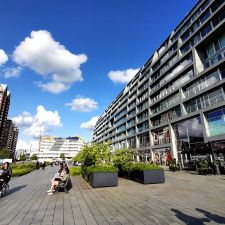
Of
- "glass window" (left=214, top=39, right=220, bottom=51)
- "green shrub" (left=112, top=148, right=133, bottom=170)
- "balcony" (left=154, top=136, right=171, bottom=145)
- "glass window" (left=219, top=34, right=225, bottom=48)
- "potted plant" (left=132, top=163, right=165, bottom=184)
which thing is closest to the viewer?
"potted plant" (left=132, top=163, right=165, bottom=184)

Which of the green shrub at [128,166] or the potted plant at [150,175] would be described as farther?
the green shrub at [128,166]

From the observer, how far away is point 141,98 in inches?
2034

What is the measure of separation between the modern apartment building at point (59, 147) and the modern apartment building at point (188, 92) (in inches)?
5332

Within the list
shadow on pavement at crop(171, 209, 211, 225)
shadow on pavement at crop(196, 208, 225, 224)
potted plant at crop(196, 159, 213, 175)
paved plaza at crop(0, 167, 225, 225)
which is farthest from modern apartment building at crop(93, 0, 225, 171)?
shadow on pavement at crop(171, 209, 211, 225)

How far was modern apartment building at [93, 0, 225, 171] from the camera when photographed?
24844mm

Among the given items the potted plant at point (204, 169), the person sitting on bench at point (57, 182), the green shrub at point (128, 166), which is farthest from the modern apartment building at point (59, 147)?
the person sitting on bench at point (57, 182)

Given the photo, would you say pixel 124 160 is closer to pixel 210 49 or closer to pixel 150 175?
pixel 150 175

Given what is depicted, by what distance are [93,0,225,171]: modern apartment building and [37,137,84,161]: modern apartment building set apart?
13544cm

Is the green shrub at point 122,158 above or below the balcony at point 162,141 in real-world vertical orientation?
below

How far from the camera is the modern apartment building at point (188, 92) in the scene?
24.8 meters

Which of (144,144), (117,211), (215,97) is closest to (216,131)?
(215,97)

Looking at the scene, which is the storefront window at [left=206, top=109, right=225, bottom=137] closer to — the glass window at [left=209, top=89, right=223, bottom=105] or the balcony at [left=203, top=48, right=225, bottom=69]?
the glass window at [left=209, top=89, right=223, bottom=105]

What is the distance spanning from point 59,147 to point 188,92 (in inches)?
6281

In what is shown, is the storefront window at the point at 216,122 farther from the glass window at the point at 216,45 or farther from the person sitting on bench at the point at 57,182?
the person sitting on bench at the point at 57,182
